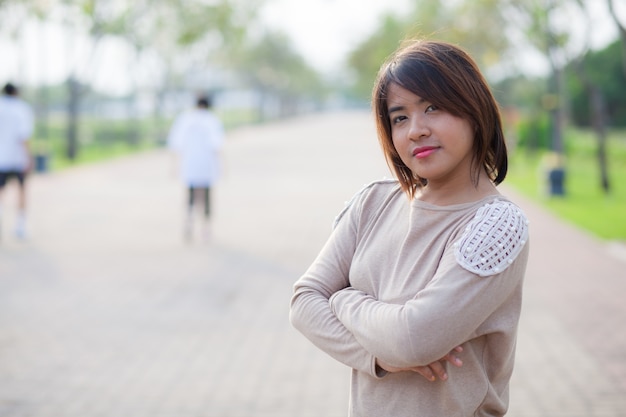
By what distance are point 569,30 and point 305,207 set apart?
286 inches

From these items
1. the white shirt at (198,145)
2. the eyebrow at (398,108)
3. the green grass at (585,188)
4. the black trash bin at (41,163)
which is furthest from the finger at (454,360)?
the black trash bin at (41,163)

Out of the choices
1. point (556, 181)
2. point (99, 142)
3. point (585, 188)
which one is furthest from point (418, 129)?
point (99, 142)

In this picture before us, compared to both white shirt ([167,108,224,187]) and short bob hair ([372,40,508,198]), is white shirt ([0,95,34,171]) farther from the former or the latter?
short bob hair ([372,40,508,198])

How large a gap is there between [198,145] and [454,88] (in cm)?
869

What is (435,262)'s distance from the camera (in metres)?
1.82

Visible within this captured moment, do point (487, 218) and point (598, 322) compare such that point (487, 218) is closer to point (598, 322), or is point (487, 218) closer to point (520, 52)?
point (598, 322)

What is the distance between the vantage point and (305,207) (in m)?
14.6

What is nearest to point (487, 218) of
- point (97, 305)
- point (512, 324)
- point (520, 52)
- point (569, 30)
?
point (512, 324)

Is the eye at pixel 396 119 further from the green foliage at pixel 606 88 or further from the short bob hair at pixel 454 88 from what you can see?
the green foliage at pixel 606 88

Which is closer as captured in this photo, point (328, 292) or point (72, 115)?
point (328, 292)

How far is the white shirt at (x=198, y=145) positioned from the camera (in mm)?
10289

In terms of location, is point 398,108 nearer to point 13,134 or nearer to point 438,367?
point 438,367

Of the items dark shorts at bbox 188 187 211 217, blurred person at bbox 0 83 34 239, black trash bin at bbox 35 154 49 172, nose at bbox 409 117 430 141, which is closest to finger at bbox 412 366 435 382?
nose at bbox 409 117 430 141

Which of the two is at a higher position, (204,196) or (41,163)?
(204,196)
